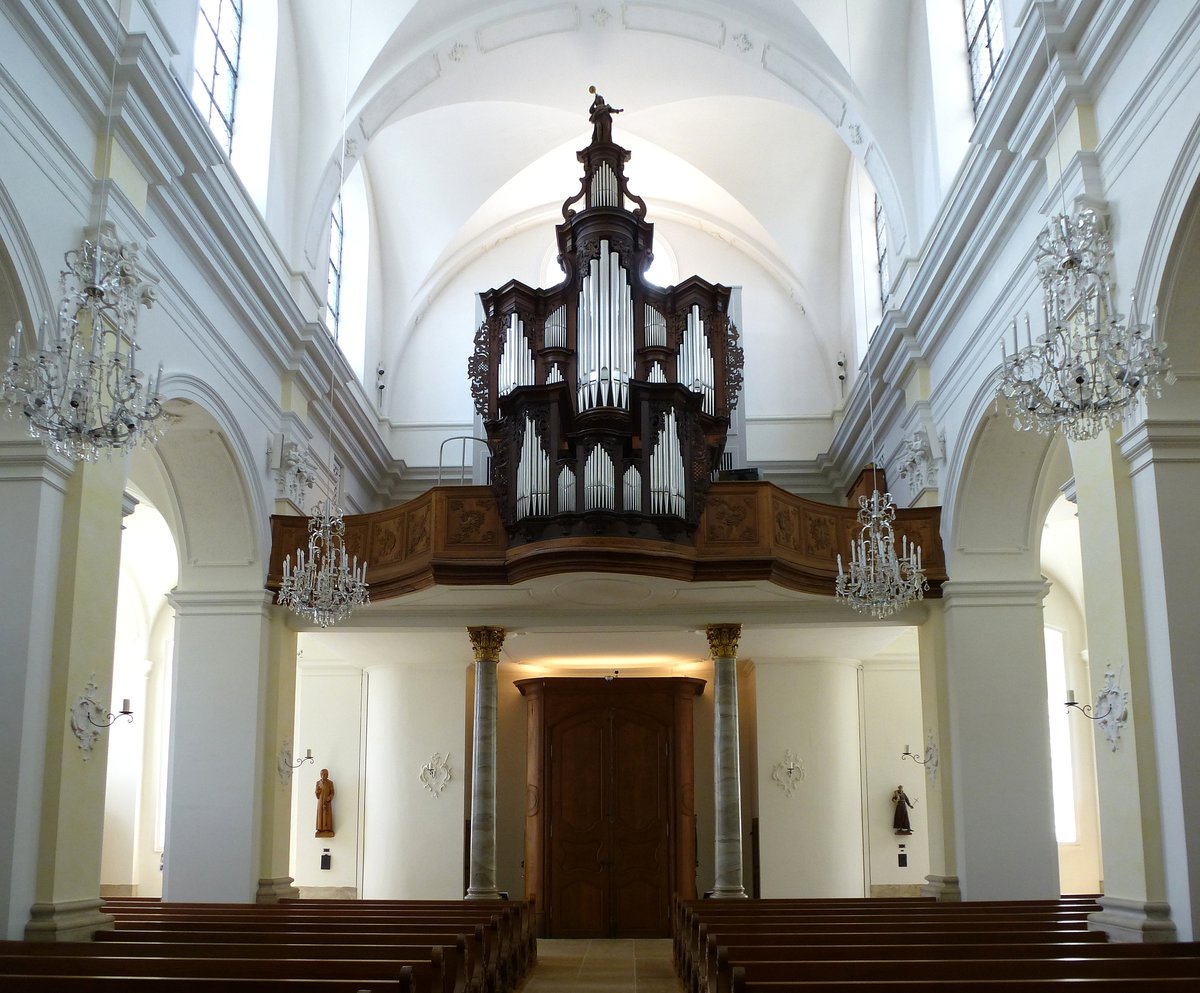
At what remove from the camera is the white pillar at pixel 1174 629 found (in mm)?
7969

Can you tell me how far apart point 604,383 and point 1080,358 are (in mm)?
8245

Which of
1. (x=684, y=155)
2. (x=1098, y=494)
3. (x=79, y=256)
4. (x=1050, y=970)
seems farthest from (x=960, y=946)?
(x=684, y=155)

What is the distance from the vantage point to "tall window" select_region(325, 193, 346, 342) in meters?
17.3

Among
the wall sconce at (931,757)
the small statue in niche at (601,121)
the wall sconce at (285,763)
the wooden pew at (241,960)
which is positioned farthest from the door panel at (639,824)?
the wooden pew at (241,960)

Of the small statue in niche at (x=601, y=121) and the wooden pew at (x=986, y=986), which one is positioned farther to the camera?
the small statue in niche at (x=601, y=121)

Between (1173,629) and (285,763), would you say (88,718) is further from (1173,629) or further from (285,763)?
(1173,629)

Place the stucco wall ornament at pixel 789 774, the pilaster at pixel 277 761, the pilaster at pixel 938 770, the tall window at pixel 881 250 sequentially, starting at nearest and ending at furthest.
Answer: the pilaster at pixel 938 770 → the pilaster at pixel 277 761 → the tall window at pixel 881 250 → the stucco wall ornament at pixel 789 774

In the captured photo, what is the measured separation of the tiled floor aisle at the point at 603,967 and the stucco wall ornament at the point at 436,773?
2511 millimetres

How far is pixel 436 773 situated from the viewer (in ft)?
58.0

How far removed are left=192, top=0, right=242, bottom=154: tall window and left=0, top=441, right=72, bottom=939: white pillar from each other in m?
4.91

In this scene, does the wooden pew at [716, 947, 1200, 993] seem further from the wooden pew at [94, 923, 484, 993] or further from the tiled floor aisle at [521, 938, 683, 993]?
the tiled floor aisle at [521, 938, 683, 993]

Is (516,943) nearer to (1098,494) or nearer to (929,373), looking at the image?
(1098,494)

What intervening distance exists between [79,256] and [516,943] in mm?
7720

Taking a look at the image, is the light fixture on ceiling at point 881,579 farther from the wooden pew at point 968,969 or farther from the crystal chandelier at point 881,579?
the wooden pew at point 968,969
